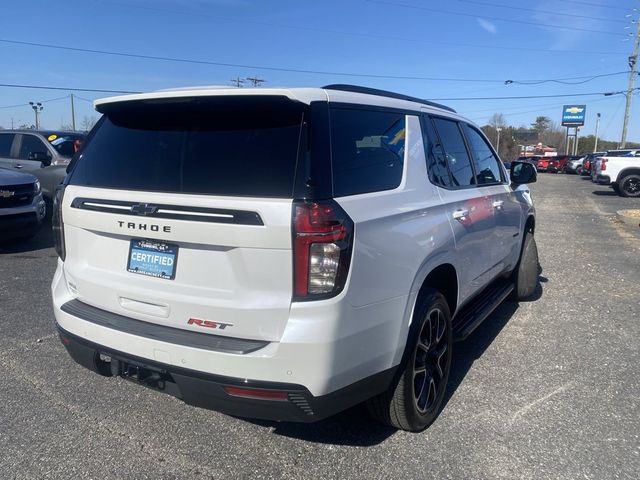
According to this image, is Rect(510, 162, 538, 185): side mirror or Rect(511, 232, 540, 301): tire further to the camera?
Rect(511, 232, 540, 301): tire

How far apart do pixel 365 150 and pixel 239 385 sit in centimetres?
133

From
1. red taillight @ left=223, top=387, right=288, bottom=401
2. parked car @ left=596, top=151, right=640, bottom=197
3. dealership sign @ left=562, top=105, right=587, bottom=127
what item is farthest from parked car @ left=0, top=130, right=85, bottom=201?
dealership sign @ left=562, top=105, right=587, bottom=127

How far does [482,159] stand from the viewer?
186 inches

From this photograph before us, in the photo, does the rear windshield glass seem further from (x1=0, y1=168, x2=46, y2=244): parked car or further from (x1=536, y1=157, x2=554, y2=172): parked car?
(x1=536, y1=157, x2=554, y2=172): parked car

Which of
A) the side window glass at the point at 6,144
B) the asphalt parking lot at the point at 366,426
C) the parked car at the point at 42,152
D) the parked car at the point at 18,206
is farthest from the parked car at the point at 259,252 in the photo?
the side window glass at the point at 6,144

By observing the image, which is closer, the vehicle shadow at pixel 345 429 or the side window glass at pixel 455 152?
the vehicle shadow at pixel 345 429

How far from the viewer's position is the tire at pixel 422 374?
2924 millimetres

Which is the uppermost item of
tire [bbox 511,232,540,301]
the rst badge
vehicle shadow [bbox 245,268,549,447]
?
the rst badge

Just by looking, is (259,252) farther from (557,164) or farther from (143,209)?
(557,164)

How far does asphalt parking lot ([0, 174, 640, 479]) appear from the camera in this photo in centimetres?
282

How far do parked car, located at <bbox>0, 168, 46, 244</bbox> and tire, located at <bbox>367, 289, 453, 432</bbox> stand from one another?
22.8ft

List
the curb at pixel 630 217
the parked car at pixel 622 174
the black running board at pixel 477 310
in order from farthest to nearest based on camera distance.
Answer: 1. the parked car at pixel 622 174
2. the curb at pixel 630 217
3. the black running board at pixel 477 310

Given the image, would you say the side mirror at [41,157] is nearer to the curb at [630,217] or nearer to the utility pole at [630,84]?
the curb at [630,217]

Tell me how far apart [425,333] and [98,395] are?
86.0 inches
